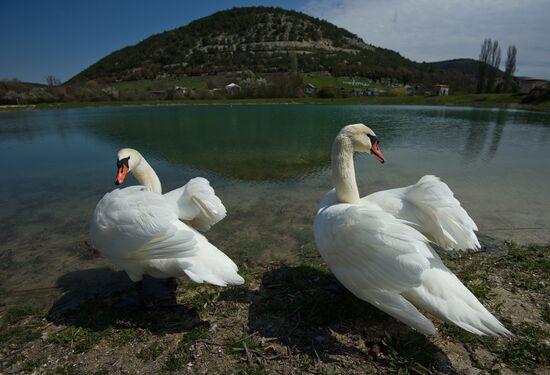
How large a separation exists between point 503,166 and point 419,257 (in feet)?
36.5

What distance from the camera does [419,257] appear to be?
228 centimetres

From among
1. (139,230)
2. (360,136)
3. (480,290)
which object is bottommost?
(480,290)

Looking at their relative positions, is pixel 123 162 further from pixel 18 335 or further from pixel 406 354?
pixel 406 354

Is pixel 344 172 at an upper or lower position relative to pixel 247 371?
upper

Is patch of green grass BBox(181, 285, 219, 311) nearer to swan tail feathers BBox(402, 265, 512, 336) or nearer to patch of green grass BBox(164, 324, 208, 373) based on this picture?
patch of green grass BBox(164, 324, 208, 373)

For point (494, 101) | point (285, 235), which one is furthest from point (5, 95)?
point (494, 101)

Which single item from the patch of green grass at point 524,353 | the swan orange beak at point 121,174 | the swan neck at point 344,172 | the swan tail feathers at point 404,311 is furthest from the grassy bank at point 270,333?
the swan orange beak at point 121,174

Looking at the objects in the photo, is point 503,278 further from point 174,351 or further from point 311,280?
point 174,351

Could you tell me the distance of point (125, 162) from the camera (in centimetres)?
435

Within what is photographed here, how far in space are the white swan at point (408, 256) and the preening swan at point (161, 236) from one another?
1017 millimetres

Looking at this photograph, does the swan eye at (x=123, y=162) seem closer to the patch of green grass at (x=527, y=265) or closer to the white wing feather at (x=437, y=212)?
the white wing feather at (x=437, y=212)

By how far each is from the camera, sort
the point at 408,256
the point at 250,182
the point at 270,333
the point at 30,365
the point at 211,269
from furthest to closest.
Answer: the point at 250,182 < the point at 270,333 < the point at 211,269 < the point at 30,365 < the point at 408,256

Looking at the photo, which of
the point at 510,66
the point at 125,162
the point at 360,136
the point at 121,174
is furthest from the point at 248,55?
the point at 360,136

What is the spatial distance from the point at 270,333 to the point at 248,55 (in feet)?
549
